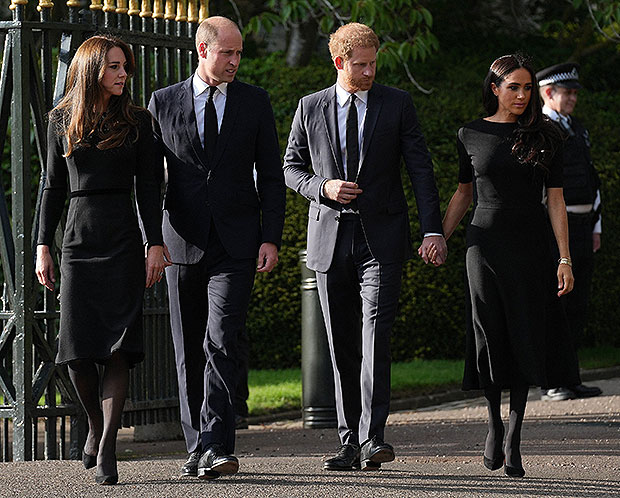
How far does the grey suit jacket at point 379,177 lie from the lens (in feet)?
22.1

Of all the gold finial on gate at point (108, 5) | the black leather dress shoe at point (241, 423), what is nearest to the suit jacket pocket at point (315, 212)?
the gold finial on gate at point (108, 5)

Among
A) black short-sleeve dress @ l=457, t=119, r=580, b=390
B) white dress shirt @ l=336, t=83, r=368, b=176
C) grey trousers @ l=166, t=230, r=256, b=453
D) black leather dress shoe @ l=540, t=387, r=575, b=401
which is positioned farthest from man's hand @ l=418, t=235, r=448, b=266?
black leather dress shoe @ l=540, t=387, r=575, b=401

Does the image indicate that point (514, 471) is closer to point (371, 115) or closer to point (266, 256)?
point (266, 256)


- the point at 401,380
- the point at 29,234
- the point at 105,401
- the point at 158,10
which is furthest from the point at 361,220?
the point at 401,380

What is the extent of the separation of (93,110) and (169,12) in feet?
7.45

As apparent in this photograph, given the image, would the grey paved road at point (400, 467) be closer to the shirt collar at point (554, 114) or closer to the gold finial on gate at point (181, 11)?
the shirt collar at point (554, 114)

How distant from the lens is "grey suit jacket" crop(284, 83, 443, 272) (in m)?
6.74

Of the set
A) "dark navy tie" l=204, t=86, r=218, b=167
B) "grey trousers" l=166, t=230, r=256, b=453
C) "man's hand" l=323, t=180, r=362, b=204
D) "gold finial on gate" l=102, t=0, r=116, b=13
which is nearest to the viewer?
"grey trousers" l=166, t=230, r=256, b=453

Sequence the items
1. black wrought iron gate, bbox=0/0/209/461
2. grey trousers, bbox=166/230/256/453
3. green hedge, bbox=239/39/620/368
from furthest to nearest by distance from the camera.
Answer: green hedge, bbox=239/39/620/368 < black wrought iron gate, bbox=0/0/209/461 < grey trousers, bbox=166/230/256/453

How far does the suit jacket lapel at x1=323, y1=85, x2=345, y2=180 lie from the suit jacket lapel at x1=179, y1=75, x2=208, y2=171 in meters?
0.68

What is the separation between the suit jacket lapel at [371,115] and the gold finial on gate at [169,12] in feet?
7.05

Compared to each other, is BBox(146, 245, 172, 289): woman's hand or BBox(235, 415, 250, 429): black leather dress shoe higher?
BBox(146, 245, 172, 289): woman's hand

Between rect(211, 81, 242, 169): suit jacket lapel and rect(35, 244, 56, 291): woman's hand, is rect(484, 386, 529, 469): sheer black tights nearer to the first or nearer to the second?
rect(211, 81, 242, 169): suit jacket lapel

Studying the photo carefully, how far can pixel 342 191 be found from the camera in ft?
21.9
